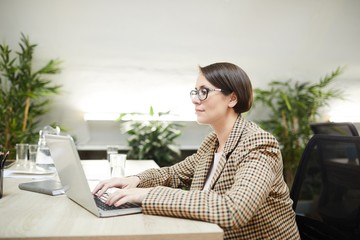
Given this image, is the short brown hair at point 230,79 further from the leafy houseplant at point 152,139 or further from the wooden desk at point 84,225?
the leafy houseplant at point 152,139

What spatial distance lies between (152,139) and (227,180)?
2895mm

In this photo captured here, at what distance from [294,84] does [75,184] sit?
4199 mm

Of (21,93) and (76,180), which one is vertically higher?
(21,93)

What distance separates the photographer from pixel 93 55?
4.35 metres

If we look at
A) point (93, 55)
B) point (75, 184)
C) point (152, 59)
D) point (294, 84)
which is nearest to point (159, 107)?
point (152, 59)

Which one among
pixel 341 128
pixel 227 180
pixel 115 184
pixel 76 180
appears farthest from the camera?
pixel 341 128

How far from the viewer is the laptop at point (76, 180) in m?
1.00

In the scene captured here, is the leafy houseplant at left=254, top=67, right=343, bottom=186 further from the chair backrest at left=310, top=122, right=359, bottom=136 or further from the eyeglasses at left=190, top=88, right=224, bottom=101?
the eyeglasses at left=190, top=88, right=224, bottom=101

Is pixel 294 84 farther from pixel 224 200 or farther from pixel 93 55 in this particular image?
pixel 224 200

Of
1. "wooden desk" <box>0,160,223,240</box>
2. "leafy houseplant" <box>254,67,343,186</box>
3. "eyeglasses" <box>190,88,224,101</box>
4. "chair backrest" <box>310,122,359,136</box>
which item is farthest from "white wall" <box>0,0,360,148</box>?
"wooden desk" <box>0,160,223,240</box>

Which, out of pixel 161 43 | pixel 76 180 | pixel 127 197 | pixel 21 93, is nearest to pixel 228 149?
pixel 127 197

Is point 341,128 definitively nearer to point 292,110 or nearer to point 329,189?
point 329,189

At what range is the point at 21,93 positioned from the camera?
389 centimetres

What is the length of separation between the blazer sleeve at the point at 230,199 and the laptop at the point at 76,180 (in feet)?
0.29
